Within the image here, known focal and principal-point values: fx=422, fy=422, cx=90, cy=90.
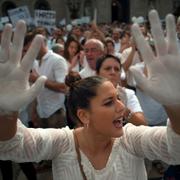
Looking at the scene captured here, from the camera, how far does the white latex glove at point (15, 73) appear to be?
1.59 m

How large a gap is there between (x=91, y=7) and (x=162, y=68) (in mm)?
31006

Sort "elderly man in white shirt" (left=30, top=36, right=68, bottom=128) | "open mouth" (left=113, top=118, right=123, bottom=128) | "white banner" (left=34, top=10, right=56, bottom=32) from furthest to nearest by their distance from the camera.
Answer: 1. "white banner" (left=34, top=10, right=56, bottom=32)
2. "elderly man in white shirt" (left=30, top=36, right=68, bottom=128)
3. "open mouth" (left=113, top=118, right=123, bottom=128)

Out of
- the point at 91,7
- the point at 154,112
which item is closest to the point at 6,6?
the point at 91,7

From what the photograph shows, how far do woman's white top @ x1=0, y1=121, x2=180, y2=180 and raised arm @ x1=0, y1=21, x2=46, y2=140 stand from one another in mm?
203

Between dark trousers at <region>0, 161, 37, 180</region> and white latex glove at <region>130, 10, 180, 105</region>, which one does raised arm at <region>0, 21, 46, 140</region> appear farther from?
dark trousers at <region>0, 161, 37, 180</region>

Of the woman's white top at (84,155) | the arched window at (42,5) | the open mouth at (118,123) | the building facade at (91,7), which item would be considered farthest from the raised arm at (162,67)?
the arched window at (42,5)

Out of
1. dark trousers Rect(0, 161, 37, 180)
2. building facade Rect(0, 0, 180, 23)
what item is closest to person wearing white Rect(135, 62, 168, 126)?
dark trousers Rect(0, 161, 37, 180)

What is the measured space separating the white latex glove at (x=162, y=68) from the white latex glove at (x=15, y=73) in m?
0.38

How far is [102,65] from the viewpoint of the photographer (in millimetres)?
3299

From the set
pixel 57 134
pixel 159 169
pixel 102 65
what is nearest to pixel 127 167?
pixel 57 134

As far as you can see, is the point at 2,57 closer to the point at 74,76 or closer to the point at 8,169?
the point at 74,76

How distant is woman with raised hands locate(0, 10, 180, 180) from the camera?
1555 mm

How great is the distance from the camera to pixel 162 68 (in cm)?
155

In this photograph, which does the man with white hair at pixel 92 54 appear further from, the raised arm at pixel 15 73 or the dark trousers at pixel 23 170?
the raised arm at pixel 15 73
